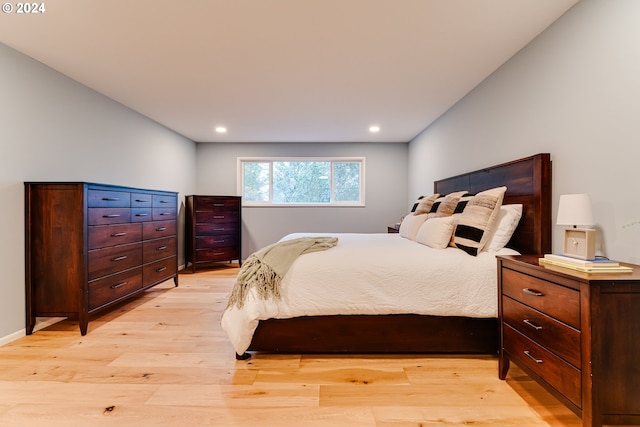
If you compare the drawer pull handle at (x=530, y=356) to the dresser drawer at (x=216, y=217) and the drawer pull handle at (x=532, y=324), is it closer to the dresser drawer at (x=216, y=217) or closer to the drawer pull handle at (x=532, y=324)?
the drawer pull handle at (x=532, y=324)

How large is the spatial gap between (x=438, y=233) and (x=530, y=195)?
2.25ft

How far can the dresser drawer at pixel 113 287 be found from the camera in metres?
2.41

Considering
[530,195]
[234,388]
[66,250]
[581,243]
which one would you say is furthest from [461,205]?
[66,250]

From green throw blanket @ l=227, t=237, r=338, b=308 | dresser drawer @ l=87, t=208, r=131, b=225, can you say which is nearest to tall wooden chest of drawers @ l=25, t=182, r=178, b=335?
dresser drawer @ l=87, t=208, r=131, b=225

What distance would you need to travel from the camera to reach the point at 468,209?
228 centimetres

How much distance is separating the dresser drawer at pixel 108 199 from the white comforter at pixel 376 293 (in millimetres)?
1552

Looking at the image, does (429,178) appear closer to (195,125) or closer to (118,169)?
(195,125)

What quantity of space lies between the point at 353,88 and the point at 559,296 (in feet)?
8.02

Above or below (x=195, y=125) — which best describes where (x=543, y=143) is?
below

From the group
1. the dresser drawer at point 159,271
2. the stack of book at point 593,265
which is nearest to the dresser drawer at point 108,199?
the dresser drawer at point 159,271

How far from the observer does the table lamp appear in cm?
136

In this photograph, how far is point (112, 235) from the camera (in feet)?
8.62

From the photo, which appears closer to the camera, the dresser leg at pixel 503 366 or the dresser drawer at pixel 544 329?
the dresser drawer at pixel 544 329

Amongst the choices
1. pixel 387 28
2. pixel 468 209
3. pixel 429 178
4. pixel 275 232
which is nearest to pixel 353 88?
pixel 387 28
